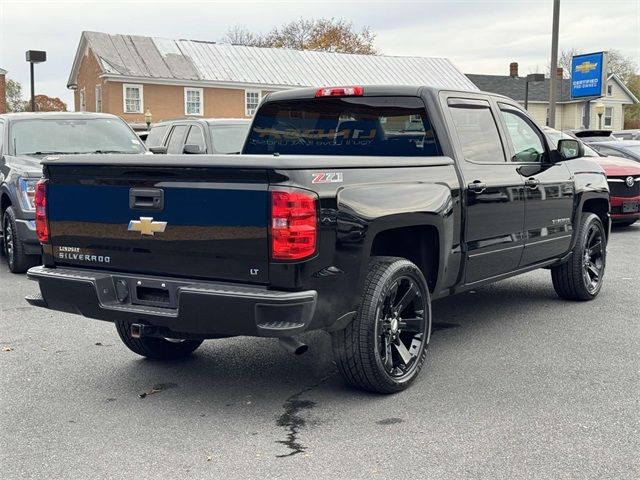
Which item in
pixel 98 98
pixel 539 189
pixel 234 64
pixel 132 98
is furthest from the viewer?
pixel 234 64

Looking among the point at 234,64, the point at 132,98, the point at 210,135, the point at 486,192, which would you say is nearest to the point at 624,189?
the point at 210,135

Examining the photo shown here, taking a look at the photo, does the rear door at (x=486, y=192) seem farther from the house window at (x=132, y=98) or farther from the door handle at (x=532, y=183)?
the house window at (x=132, y=98)

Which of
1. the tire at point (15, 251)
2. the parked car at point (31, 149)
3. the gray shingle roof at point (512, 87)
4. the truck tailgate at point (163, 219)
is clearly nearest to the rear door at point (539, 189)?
the truck tailgate at point (163, 219)

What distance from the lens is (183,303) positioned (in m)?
4.20

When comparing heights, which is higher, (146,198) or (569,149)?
(569,149)

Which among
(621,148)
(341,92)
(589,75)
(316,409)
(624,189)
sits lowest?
(316,409)

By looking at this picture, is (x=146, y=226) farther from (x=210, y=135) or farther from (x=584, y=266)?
(x=210, y=135)

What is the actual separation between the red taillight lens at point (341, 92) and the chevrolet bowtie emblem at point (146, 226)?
2061 mm

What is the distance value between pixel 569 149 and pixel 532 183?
30.3 inches

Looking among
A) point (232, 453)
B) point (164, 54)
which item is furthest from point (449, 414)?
point (164, 54)

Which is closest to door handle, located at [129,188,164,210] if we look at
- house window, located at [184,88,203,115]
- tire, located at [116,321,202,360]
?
tire, located at [116,321,202,360]

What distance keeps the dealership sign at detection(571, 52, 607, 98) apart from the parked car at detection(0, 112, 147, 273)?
39012 millimetres

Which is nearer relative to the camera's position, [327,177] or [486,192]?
[327,177]

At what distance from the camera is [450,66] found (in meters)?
53.5
